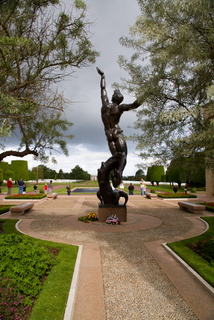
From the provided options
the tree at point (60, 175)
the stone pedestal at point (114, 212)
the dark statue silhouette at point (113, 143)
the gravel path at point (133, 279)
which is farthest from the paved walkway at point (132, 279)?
the tree at point (60, 175)

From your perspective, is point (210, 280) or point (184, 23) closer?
point (210, 280)

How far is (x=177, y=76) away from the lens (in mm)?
5730

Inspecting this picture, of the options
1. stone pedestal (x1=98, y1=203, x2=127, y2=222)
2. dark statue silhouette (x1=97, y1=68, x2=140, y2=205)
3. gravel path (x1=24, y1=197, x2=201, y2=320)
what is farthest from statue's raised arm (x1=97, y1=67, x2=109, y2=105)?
gravel path (x1=24, y1=197, x2=201, y2=320)

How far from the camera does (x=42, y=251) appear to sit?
15.5 ft

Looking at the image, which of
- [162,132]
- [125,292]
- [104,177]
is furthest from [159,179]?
[125,292]

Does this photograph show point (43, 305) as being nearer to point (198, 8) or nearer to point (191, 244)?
point (191, 244)

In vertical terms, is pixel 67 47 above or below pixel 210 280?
above

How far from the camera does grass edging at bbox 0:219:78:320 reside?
9.86 feet

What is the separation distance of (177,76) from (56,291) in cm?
561

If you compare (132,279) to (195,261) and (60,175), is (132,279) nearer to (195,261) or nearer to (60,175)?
(195,261)

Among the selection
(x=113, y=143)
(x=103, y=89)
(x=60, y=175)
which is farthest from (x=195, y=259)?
(x=60, y=175)

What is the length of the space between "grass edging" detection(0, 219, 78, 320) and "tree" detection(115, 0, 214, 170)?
3.32 metres

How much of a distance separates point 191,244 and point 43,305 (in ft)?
14.4

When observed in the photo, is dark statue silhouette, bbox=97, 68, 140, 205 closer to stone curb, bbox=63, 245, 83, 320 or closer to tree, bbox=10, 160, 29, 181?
stone curb, bbox=63, 245, 83, 320
